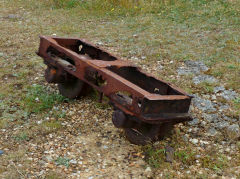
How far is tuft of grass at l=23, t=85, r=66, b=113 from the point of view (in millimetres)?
5367

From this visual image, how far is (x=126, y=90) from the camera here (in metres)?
4.13

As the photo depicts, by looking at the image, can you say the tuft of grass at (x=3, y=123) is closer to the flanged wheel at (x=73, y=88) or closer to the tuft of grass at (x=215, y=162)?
the flanged wheel at (x=73, y=88)

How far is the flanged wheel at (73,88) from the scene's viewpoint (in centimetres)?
541

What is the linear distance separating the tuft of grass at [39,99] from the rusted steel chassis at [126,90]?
0.18 metres

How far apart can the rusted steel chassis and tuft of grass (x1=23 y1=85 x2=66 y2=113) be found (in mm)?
179

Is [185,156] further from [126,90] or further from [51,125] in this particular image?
[51,125]

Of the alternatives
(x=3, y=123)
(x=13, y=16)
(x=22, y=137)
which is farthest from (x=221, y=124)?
(x=13, y=16)

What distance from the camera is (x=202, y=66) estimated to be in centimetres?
673

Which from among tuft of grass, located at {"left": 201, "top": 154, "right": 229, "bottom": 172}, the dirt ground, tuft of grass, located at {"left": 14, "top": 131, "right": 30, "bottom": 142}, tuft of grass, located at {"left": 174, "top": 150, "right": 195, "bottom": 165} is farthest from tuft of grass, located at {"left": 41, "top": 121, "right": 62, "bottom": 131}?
tuft of grass, located at {"left": 201, "top": 154, "right": 229, "bottom": 172}

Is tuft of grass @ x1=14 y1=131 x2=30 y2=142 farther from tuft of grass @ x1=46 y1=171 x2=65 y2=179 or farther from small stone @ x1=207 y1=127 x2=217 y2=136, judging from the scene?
small stone @ x1=207 y1=127 x2=217 y2=136

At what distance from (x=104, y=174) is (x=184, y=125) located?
1.52 metres

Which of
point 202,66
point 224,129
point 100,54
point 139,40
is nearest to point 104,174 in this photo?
point 224,129

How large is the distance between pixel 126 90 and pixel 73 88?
1.59 m

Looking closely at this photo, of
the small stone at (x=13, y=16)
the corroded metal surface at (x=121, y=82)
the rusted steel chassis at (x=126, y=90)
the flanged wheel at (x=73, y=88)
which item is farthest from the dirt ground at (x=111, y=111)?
the small stone at (x=13, y=16)
